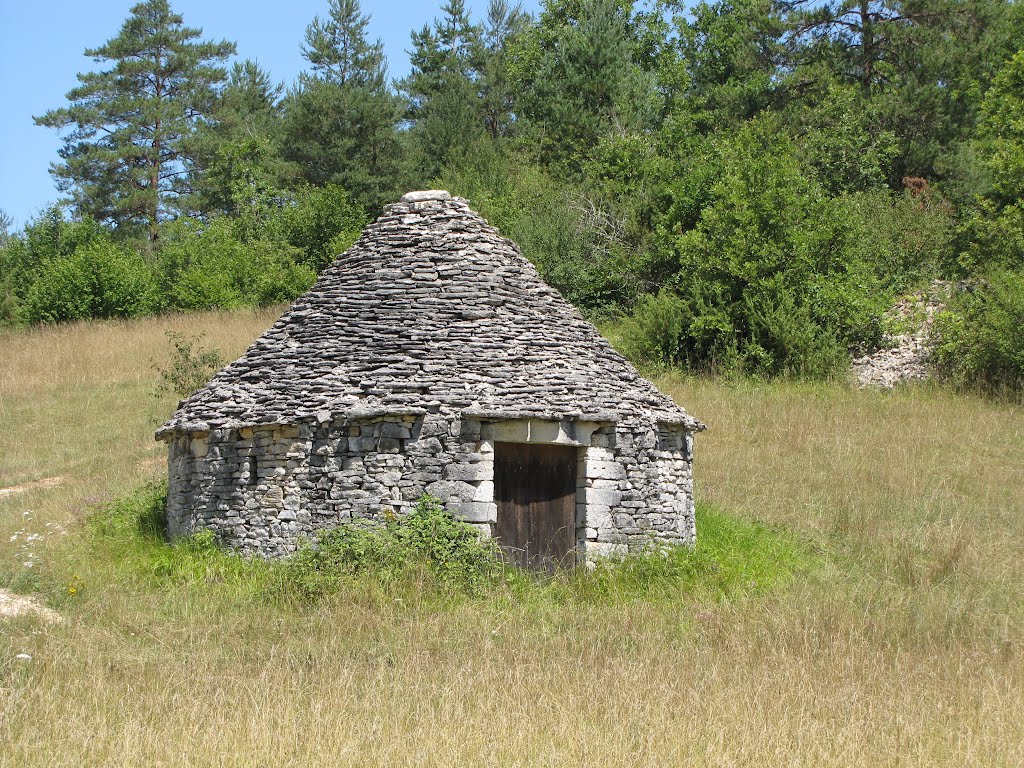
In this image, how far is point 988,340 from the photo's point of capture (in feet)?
66.3

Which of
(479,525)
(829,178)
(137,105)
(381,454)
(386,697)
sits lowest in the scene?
(386,697)

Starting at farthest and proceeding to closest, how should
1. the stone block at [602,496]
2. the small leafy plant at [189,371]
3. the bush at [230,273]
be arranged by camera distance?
1. the bush at [230,273]
2. the small leafy plant at [189,371]
3. the stone block at [602,496]

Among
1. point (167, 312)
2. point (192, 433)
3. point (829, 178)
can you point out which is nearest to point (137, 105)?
point (167, 312)

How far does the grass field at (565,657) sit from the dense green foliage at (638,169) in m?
7.51

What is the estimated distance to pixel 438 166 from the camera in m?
34.2

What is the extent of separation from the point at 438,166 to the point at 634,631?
1072 inches

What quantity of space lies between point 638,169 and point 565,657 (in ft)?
68.1

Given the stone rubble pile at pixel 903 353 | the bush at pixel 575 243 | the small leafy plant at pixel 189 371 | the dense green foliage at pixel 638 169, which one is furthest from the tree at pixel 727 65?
the small leafy plant at pixel 189 371

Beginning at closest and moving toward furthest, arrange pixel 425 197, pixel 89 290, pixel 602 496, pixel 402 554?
1. pixel 402 554
2. pixel 602 496
3. pixel 425 197
4. pixel 89 290

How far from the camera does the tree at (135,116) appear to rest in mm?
35312

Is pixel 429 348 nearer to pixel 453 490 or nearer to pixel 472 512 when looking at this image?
pixel 453 490

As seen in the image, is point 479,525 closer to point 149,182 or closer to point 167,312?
point 167,312

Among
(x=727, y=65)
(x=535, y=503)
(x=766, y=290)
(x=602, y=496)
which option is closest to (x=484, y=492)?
(x=535, y=503)

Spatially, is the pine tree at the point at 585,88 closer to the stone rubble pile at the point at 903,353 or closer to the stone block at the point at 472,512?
the stone rubble pile at the point at 903,353
